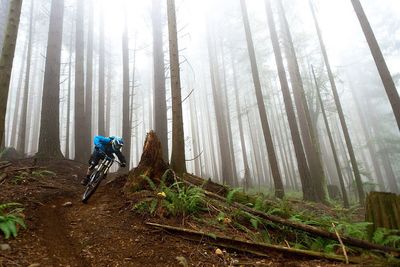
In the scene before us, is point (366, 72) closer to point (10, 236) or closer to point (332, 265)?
point (332, 265)

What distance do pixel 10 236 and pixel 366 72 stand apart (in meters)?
38.7

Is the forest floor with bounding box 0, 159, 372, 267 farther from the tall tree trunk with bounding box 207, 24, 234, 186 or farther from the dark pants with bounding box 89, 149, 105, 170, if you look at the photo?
the tall tree trunk with bounding box 207, 24, 234, 186

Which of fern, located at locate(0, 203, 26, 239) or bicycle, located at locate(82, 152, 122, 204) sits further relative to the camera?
bicycle, located at locate(82, 152, 122, 204)

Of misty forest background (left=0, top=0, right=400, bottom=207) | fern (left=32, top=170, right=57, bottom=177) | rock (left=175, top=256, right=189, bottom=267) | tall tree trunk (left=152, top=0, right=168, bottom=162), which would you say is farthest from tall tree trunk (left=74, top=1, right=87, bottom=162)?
rock (left=175, top=256, right=189, bottom=267)

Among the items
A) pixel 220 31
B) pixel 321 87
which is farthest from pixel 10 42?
pixel 220 31

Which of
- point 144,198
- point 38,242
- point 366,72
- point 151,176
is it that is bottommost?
point 38,242

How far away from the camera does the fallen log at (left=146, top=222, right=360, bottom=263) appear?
152 inches

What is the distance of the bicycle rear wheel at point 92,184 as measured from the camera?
6.53m

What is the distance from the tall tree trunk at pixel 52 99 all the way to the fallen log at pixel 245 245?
24.2ft

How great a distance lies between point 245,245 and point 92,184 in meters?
4.36

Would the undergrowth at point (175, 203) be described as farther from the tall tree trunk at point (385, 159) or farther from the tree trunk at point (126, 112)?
the tall tree trunk at point (385, 159)

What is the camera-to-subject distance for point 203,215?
545 cm

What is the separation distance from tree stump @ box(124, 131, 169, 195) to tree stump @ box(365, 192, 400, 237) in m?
4.46

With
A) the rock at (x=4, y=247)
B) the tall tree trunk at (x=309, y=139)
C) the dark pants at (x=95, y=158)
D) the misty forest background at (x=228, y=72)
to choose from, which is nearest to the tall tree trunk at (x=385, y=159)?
the misty forest background at (x=228, y=72)
